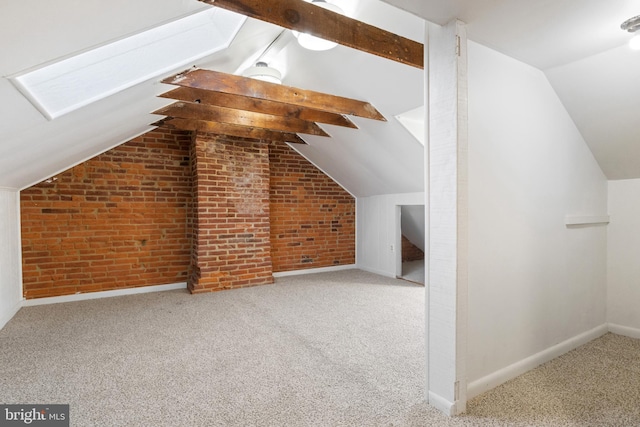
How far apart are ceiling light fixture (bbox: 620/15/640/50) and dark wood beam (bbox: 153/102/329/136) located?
3.07 metres

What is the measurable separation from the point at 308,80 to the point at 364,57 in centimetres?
86

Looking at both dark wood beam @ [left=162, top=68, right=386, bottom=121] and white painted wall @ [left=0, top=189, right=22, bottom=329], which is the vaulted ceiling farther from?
white painted wall @ [left=0, top=189, right=22, bottom=329]

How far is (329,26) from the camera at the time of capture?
2.00 meters

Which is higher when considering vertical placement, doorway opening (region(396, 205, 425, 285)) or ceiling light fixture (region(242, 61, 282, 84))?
ceiling light fixture (region(242, 61, 282, 84))

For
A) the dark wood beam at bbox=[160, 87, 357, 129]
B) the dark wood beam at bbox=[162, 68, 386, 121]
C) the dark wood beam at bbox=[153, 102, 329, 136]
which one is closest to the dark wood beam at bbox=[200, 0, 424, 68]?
the dark wood beam at bbox=[162, 68, 386, 121]

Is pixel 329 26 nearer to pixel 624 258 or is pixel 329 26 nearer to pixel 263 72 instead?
pixel 263 72

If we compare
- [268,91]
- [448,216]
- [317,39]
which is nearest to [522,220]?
[448,216]

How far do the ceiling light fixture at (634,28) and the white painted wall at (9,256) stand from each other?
4.89 m

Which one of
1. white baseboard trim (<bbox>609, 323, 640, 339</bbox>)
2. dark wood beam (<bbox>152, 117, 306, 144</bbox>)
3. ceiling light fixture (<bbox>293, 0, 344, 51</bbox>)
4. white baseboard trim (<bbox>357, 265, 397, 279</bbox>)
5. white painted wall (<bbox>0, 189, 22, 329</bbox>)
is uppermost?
ceiling light fixture (<bbox>293, 0, 344, 51</bbox>)

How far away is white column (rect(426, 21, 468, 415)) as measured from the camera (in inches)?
61.9

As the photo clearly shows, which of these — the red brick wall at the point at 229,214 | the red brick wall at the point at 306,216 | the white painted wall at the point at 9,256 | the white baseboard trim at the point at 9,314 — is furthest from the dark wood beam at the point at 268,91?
the white baseboard trim at the point at 9,314

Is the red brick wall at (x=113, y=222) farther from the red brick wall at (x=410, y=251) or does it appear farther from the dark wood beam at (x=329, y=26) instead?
the red brick wall at (x=410, y=251)

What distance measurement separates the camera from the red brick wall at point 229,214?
4180 millimetres

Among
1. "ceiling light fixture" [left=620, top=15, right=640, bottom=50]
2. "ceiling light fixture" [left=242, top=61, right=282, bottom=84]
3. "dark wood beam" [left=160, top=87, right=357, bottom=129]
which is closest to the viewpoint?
"ceiling light fixture" [left=620, top=15, right=640, bottom=50]
